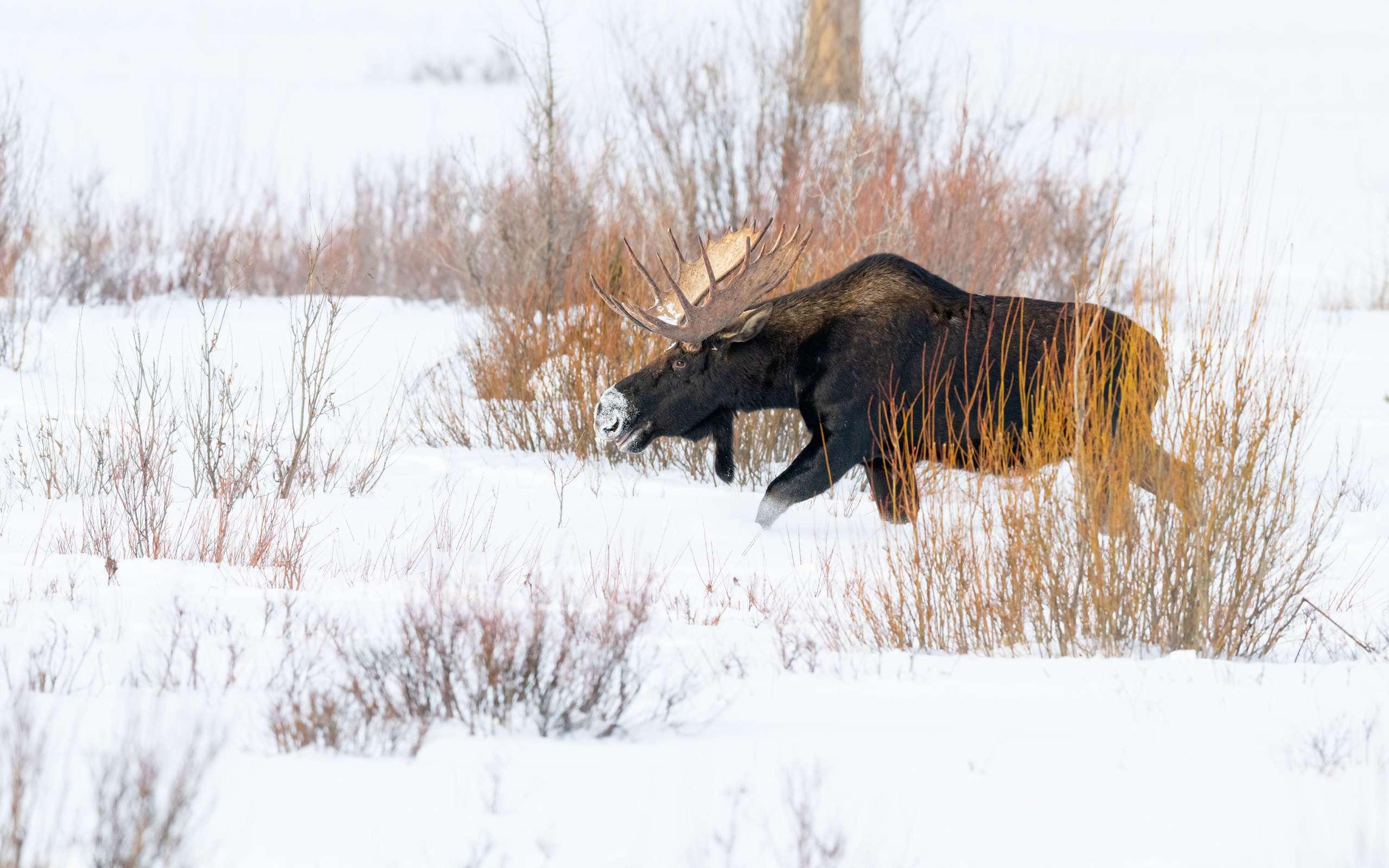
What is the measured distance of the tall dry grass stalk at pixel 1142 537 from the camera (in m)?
4.03

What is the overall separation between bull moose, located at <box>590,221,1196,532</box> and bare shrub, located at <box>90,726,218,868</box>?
11.0 feet

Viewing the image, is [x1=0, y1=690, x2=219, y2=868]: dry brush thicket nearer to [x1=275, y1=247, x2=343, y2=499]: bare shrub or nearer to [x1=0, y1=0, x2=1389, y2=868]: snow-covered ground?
[x1=0, y1=0, x2=1389, y2=868]: snow-covered ground

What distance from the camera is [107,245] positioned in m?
15.0

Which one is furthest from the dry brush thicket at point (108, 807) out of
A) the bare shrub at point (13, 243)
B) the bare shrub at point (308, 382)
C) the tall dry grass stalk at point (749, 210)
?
the bare shrub at point (13, 243)

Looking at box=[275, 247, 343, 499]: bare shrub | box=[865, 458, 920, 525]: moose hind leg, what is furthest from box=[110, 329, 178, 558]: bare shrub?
box=[865, 458, 920, 525]: moose hind leg

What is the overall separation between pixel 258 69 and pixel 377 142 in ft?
29.7

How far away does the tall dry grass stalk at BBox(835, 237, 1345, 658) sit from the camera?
4031 millimetres

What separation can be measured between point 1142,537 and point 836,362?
76.9 inches

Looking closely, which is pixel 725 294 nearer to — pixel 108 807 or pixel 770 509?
pixel 770 509

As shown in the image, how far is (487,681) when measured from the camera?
320 cm

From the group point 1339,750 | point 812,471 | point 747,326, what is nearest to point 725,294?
point 747,326

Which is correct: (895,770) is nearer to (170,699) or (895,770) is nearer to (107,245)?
(170,699)

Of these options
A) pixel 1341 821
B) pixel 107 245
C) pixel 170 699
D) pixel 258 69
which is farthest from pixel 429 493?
pixel 258 69

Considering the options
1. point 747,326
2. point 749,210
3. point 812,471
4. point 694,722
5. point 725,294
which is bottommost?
point 694,722
